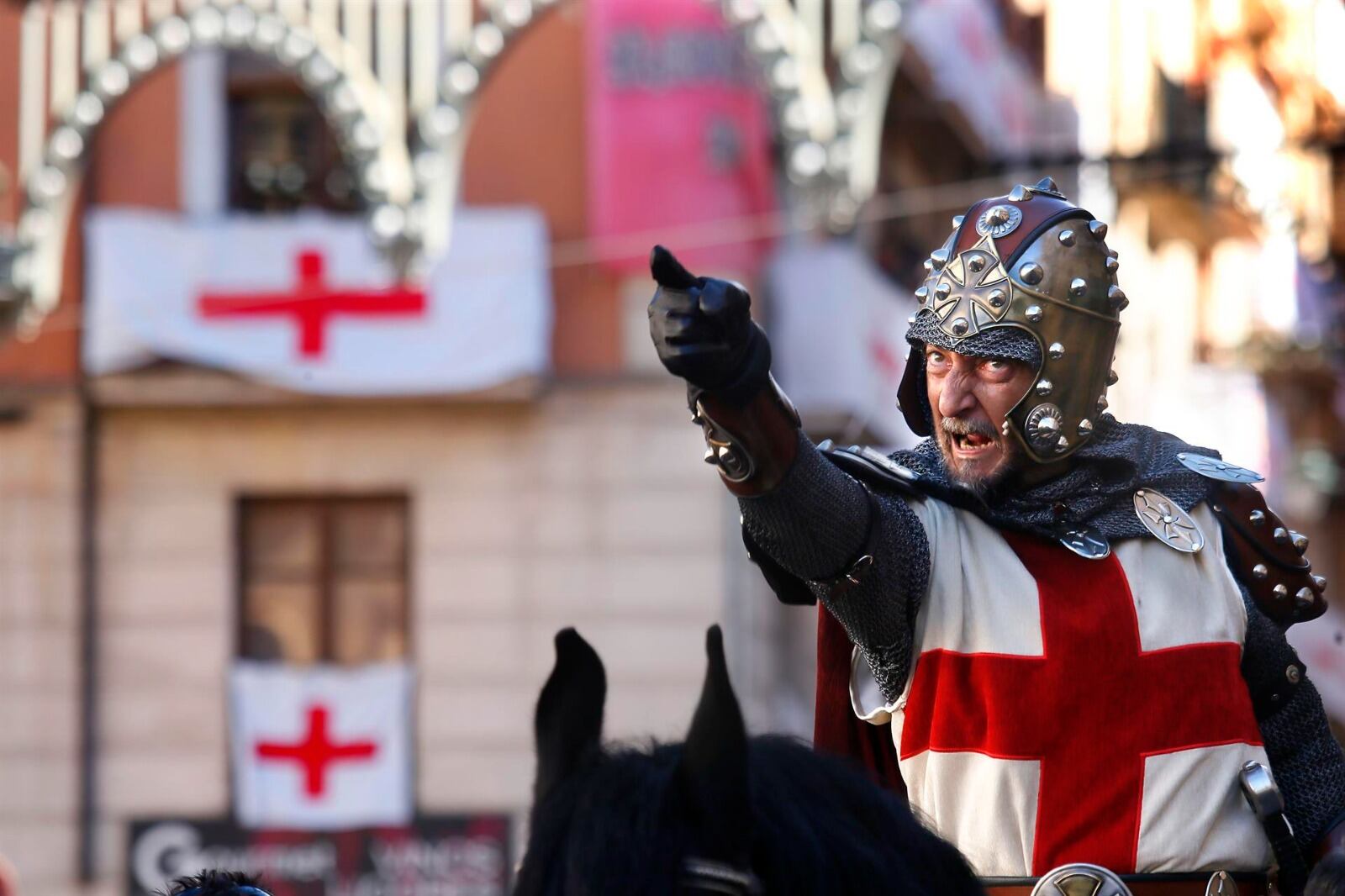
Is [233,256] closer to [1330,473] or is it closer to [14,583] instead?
[14,583]

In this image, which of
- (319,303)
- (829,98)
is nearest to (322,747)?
(319,303)

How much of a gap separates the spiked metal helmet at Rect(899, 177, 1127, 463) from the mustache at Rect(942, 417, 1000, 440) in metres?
0.03

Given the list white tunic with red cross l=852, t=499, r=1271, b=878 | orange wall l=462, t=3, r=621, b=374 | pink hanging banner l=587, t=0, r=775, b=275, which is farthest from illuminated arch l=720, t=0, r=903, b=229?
white tunic with red cross l=852, t=499, r=1271, b=878

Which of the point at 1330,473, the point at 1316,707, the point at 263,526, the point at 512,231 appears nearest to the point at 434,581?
the point at 263,526

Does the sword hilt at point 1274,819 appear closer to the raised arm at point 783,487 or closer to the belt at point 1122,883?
the belt at point 1122,883

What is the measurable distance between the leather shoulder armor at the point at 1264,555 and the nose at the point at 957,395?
47cm

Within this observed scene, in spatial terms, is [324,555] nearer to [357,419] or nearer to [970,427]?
[357,419]

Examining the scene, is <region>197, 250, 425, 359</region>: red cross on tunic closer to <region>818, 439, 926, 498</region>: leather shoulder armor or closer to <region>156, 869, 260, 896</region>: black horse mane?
<region>156, 869, 260, 896</region>: black horse mane

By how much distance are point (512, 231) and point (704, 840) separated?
1207 cm

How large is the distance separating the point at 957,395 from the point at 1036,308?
0.17 meters

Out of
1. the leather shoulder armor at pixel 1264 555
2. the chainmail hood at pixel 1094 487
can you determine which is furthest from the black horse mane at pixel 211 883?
the leather shoulder armor at pixel 1264 555

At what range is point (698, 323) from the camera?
8.49ft

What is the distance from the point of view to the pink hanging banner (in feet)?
46.5

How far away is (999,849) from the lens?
10.8ft
